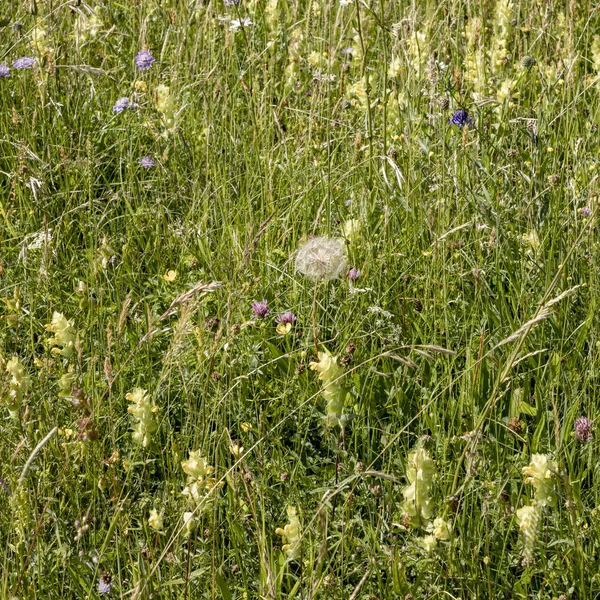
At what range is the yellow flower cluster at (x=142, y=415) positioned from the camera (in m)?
1.80

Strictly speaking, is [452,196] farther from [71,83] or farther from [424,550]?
[71,83]

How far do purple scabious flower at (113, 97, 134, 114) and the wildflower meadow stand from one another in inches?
0.5

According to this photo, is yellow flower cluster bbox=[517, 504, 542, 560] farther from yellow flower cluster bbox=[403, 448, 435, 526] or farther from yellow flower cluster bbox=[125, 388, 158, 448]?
yellow flower cluster bbox=[125, 388, 158, 448]

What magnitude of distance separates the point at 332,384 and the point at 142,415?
39cm

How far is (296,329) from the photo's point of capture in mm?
2432

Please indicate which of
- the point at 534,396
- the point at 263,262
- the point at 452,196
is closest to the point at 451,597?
the point at 534,396

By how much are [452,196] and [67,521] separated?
1.38 meters

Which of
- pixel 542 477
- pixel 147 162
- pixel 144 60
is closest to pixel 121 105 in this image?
pixel 144 60

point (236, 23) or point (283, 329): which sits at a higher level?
point (236, 23)

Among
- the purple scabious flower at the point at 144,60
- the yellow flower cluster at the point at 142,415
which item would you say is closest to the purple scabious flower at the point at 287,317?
the yellow flower cluster at the point at 142,415

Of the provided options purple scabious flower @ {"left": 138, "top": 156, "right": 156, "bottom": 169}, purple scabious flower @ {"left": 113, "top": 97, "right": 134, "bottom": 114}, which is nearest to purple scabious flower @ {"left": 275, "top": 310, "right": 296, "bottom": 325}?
purple scabious flower @ {"left": 138, "top": 156, "right": 156, "bottom": 169}

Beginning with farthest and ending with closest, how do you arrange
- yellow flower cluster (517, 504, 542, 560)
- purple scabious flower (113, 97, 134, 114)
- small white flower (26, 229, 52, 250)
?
purple scabious flower (113, 97, 134, 114), small white flower (26, 229, 52, 250), yellow flower cluster (517, 504, 542, 560)

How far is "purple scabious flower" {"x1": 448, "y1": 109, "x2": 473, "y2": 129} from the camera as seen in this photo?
2.75 meters

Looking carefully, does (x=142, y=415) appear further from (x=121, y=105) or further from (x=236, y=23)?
(x=236, y=23)
